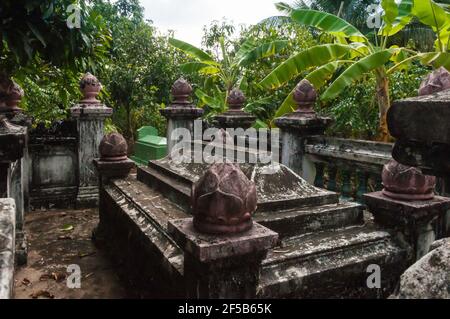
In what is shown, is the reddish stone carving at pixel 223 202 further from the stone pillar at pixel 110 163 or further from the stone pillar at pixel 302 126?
the stone pillar at pixel 110 163

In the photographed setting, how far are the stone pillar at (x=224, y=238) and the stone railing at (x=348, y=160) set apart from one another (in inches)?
85.1

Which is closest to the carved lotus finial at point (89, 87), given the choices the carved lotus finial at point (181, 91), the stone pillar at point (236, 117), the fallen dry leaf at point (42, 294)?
the carved lotus finial at point (181, 91)

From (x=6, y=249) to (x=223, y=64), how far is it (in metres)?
11.8

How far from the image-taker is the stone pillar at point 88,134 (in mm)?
6898

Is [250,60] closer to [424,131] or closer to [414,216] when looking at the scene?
[414,216]

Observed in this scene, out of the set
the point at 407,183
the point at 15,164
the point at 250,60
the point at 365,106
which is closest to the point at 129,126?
the point at 250,60

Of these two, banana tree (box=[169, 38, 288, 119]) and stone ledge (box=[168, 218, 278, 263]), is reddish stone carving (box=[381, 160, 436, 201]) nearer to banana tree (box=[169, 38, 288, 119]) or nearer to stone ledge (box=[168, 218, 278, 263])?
stone ledge (box=[168, 218, 278, 263])

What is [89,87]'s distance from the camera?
6961mm

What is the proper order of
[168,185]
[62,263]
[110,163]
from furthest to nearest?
[110,163] < [62,263] < [168,185]

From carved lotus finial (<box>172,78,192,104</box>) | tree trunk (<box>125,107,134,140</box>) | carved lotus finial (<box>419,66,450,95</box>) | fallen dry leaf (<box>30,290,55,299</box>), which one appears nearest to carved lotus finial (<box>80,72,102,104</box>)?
carved lotus finial (<box>172,78,192,104</box>)

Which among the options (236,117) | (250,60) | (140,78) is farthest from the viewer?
(140,78)

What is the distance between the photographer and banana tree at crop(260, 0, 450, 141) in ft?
17.1

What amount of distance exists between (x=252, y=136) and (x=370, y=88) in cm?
250

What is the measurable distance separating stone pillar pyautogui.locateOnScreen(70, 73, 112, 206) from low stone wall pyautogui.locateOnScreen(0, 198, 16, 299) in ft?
17.9
